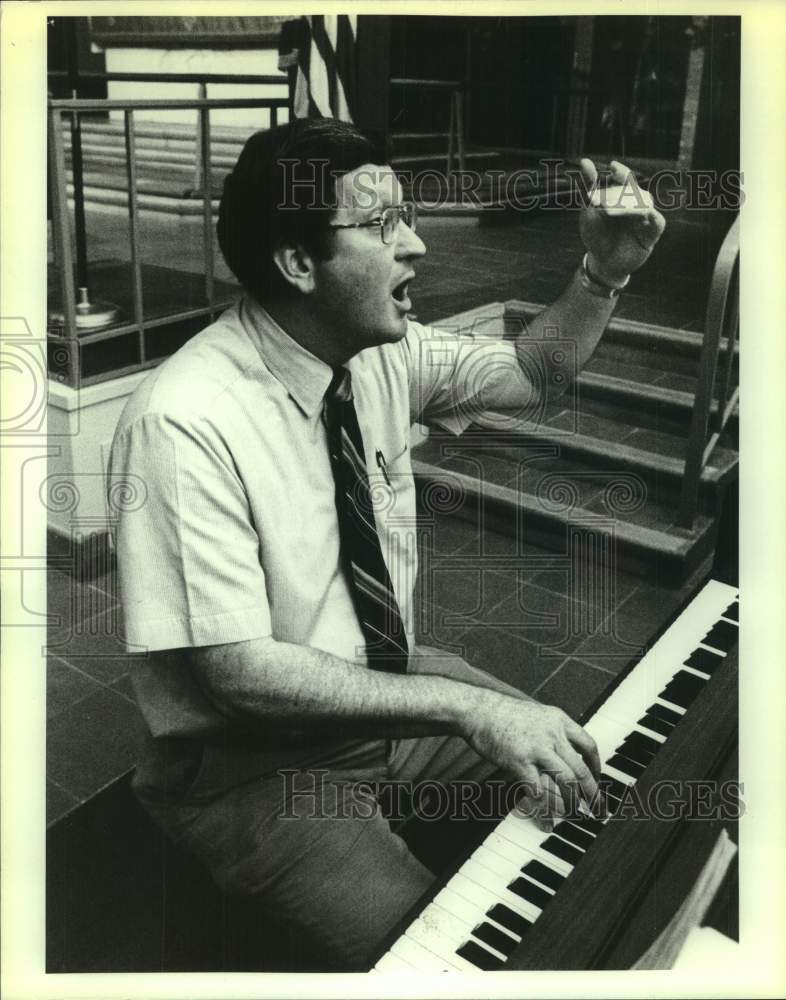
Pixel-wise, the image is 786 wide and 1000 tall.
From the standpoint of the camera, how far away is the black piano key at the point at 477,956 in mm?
1319

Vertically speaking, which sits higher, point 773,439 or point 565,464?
point 773,439

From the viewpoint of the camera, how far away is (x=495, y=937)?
1325 millimetres

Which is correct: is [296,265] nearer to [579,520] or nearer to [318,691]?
[318,691]

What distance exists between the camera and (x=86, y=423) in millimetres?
2439

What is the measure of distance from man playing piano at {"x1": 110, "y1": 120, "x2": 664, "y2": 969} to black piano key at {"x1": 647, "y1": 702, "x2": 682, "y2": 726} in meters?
0.24

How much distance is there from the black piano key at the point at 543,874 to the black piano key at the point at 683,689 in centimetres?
44

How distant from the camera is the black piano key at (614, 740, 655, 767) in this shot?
159cm

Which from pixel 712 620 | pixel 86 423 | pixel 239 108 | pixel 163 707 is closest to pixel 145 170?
pixel 239 108

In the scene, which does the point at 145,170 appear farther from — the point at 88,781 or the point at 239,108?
the point at 88,781

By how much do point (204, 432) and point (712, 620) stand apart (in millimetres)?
1097

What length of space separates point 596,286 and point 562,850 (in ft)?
3.63

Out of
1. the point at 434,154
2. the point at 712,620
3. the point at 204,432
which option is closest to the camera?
the point at 204,432

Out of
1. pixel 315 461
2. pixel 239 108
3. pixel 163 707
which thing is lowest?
pixel 163 707

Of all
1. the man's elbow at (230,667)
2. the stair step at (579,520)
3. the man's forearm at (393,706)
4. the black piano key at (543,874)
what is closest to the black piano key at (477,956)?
the black piano key at (543,874)
